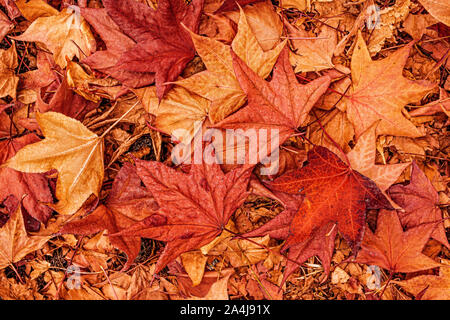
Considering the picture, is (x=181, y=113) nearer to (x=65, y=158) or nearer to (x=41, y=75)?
(x=65, y=158)

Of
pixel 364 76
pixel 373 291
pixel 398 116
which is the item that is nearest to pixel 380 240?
pixel 373 291

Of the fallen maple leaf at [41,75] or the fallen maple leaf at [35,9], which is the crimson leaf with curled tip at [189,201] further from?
the fallen maple leaf at [35,9]

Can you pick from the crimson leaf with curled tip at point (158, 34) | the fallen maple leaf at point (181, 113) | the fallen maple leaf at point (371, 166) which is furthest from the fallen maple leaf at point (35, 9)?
the fallen maple leaf at point (371, 166)

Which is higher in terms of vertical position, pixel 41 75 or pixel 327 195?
pixel 41 75

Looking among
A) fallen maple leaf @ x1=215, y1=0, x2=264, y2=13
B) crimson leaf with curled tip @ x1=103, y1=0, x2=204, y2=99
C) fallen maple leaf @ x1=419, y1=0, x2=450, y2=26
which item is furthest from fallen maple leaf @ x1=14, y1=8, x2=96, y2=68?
fallen maple leaf @ x1=419, y1=0, x2=450, y2=26

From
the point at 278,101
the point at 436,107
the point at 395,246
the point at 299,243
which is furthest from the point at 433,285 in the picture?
the point at 278,101
